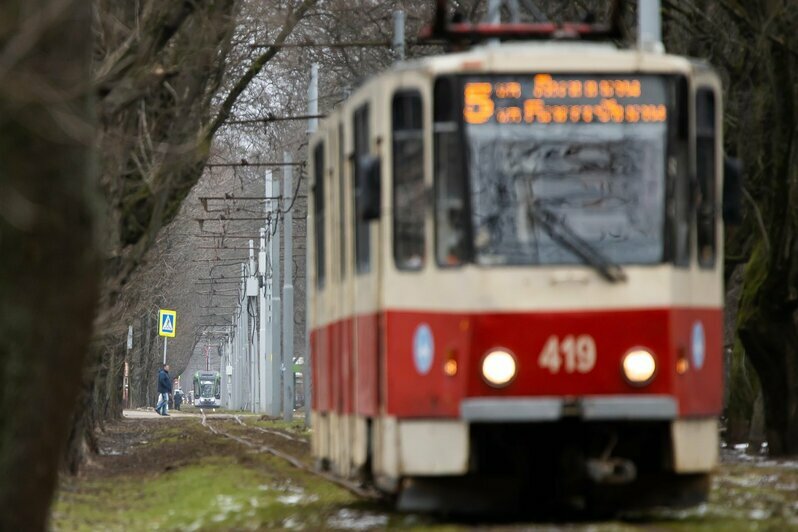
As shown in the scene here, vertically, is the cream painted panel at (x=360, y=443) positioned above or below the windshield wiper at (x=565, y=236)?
below

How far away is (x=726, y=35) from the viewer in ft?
81.8

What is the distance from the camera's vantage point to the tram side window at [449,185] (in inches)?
511

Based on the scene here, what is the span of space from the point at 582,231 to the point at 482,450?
5.82 feet

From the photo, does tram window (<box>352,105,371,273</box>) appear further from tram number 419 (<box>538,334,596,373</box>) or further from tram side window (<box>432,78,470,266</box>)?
tram number 419 (<box>538,334,596,373</box>)

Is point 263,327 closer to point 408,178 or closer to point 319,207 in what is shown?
point 319,207

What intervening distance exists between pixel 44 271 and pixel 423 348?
138 inches

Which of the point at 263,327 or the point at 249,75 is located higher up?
the point at 249,75

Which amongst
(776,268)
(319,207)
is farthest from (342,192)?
(776,268)

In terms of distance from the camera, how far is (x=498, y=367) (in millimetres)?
12773

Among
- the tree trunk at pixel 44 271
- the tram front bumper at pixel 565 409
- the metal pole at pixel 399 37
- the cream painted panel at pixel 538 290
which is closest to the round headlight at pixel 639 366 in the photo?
the tram front bumper at pixel 565 409

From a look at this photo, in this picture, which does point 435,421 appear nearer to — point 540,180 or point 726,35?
point 540,180

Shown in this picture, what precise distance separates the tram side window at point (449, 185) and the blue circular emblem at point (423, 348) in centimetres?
46

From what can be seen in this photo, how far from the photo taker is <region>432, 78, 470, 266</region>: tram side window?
511 inches

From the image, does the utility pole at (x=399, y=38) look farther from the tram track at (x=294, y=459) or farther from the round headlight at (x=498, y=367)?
the round headlight at (x=498, y=367)
